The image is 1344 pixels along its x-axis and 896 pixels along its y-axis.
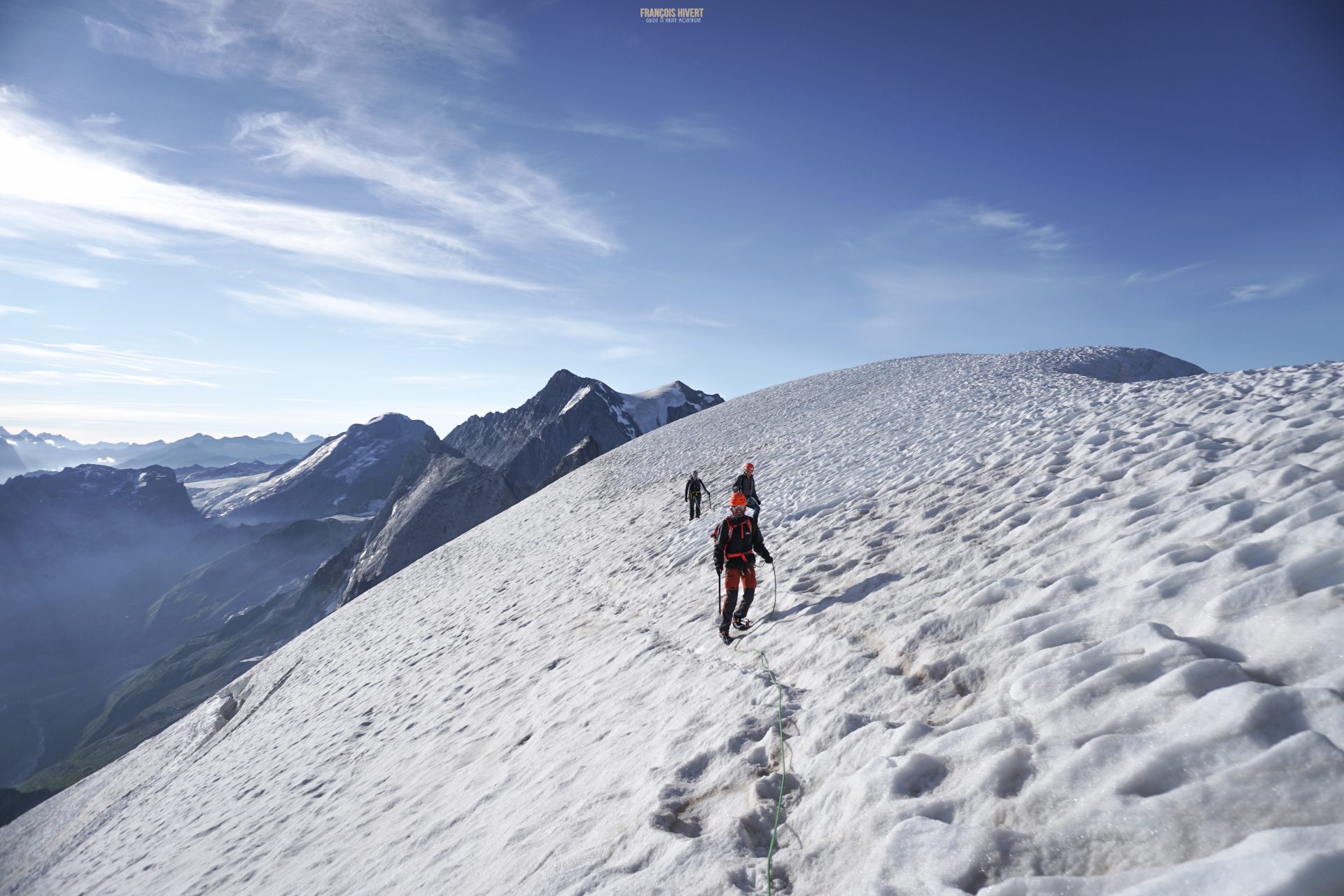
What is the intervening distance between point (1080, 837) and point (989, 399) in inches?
700

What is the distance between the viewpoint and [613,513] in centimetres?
2300

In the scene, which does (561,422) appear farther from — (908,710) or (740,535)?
(908,710)

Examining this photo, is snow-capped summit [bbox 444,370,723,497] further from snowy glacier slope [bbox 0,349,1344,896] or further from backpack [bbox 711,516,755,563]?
backpack [bbox 711,516,755,563]

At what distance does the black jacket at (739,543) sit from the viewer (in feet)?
29.0

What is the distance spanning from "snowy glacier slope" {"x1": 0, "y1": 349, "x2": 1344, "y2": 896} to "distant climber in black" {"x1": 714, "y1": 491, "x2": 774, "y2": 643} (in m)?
0.50

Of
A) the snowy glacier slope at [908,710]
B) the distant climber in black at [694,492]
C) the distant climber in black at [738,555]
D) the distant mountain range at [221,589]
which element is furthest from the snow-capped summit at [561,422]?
the distant climber in black at [738,555]

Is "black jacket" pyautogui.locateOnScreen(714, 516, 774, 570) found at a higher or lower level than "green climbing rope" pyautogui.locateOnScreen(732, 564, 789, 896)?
higher

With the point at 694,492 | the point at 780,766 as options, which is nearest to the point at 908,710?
the point at 780,766

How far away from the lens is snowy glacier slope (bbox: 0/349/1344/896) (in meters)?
3.33

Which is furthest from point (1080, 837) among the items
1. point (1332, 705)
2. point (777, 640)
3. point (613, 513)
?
point (613, 513)

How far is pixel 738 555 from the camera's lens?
886 centimetres

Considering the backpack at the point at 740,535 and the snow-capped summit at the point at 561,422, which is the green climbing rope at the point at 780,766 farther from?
the snow-capped summit at the point at 561,422

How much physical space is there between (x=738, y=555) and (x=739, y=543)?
18cm

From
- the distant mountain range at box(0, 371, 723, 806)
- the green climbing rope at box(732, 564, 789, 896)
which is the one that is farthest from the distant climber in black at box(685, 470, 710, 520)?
the distant mountain range at box(0, 371, 723, 806)
